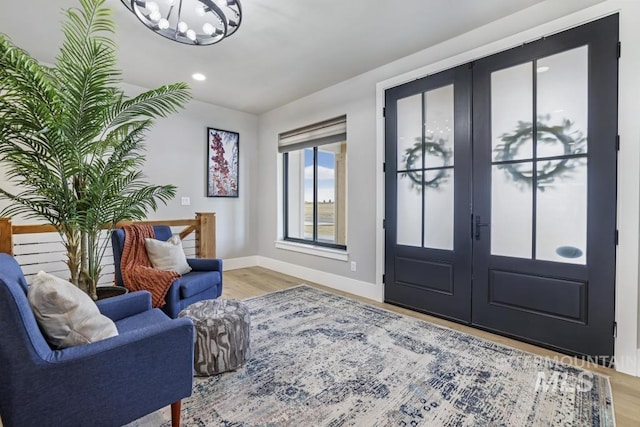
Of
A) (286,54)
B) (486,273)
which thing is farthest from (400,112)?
(486,273)

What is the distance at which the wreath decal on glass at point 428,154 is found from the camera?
3.06 m

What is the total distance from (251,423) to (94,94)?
7.16ft

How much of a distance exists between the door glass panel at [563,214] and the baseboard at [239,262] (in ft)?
14.0

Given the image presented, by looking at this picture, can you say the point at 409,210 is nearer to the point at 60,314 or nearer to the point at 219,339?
the point at 219,339

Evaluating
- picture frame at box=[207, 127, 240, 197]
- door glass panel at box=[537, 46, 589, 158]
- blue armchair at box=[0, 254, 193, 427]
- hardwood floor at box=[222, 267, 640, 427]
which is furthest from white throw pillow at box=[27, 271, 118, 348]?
picture frame at box=[207, 127, 240, 197]

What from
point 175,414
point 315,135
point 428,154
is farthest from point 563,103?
point 175,414

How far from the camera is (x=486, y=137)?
2.75 meters

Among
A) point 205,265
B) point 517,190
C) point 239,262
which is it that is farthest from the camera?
point 239,262

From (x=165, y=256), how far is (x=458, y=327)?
2902mm

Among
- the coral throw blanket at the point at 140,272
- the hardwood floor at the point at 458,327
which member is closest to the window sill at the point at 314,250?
the hardwood floor at the point at 458,327

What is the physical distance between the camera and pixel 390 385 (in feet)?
6.34

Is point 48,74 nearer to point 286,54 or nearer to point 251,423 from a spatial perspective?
point 286,54

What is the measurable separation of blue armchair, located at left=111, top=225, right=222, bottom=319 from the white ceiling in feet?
6.22

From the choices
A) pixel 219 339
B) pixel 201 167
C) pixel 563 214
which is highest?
pixel 201 167
